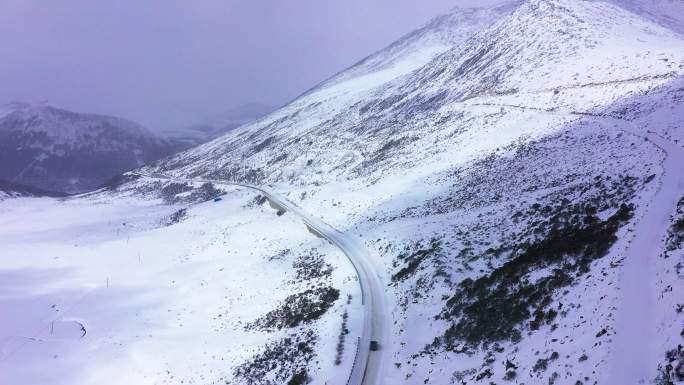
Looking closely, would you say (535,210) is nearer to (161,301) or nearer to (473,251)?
(473,251)

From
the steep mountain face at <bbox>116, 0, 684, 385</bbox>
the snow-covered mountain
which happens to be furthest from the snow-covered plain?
the steep mountain face at <bbox>116, 0, 684, 385</bbox>

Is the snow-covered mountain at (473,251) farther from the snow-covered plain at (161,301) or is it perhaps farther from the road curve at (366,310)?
the road curve at (366,310)

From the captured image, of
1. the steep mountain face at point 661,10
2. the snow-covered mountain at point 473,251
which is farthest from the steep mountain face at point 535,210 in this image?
the steep mountain face at point 661,10

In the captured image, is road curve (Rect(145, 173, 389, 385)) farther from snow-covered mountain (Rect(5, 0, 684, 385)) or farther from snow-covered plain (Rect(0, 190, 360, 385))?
snow-covered plain (Rect(0, 190, 360, 385))

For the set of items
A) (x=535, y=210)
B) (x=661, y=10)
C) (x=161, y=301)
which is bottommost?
(x=161, y=301)

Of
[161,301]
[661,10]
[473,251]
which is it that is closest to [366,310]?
[473,251]
